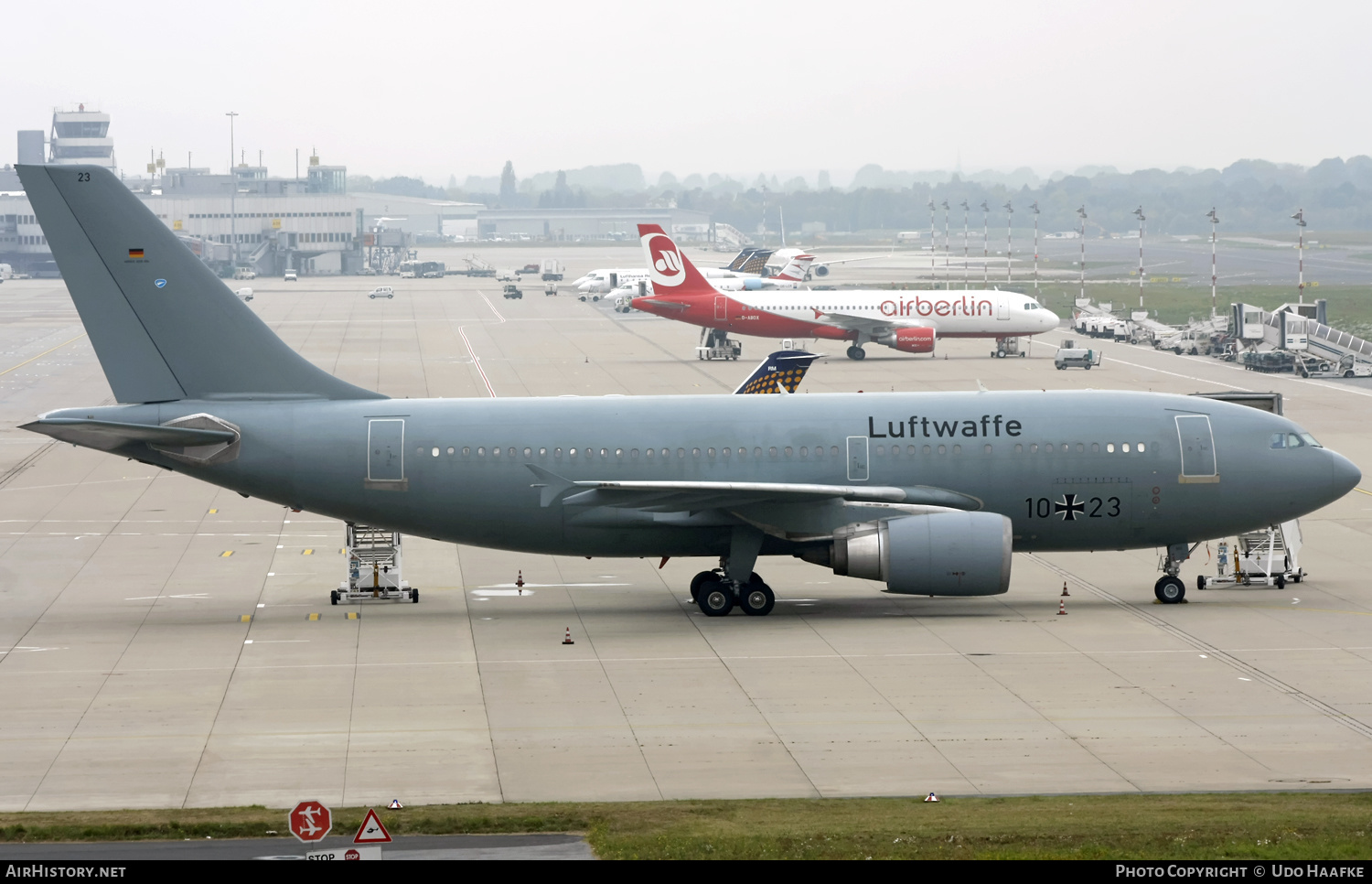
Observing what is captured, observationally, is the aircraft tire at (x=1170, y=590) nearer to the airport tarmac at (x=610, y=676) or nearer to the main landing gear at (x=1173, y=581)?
the main landing gear at (x=1173, y=581)

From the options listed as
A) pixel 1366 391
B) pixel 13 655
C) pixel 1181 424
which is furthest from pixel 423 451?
pixel 1366 391

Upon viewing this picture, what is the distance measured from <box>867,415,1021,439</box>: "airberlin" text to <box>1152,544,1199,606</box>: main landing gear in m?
4.56

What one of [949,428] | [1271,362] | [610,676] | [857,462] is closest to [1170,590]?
[949,428]

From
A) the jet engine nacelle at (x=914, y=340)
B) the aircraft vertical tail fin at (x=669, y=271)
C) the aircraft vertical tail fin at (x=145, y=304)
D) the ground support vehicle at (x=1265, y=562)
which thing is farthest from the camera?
the aircraft vertical tail fin at (x=669, y=271)

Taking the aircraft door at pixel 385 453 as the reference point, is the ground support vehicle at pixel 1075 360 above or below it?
below

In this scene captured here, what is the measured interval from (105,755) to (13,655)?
758cm

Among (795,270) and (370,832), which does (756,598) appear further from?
(795,270)

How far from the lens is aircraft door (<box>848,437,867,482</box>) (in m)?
32.4

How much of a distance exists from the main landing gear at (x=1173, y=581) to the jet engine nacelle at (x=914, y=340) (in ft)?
198

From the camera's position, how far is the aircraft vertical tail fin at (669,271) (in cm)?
9400

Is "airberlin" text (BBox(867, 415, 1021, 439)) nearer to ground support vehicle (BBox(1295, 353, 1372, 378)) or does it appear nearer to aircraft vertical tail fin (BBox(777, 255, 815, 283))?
ground support vehicle (BBox(1295, 353, 1372, 378))

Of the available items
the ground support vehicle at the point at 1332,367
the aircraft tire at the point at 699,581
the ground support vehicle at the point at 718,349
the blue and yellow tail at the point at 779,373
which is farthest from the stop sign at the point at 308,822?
the ground support vehicle at the point at 718,349

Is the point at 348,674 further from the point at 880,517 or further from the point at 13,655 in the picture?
the point at 880,517

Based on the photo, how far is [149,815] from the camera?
768 inches
